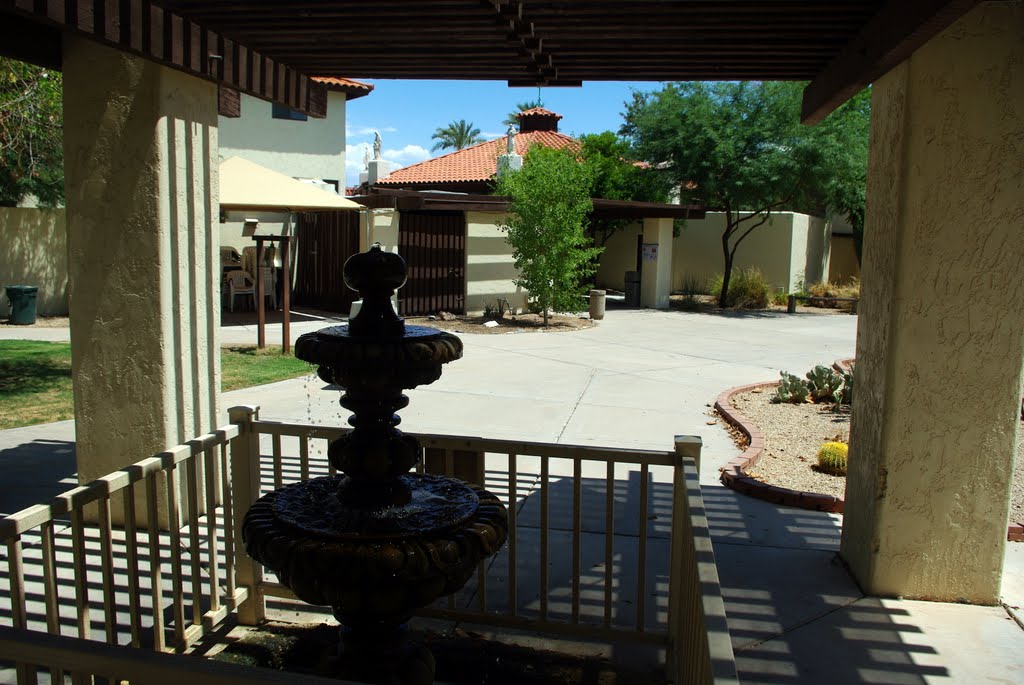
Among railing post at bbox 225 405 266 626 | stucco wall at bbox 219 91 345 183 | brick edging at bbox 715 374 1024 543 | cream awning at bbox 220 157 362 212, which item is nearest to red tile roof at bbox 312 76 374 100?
stucco wall at bbox 219 91 345 183

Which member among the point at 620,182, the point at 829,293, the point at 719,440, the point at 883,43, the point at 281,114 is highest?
the point at 281,114

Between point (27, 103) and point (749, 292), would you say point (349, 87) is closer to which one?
point (749, 292)

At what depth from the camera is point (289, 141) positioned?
23.8m

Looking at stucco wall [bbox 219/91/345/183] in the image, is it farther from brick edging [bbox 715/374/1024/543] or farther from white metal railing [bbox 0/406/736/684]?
white metal railing [bbox 0/406/736/684]

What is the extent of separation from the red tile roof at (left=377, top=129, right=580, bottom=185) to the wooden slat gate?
372 inches

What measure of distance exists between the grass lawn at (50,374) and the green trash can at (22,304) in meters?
2.58

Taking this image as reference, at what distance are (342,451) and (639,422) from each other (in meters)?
6.57

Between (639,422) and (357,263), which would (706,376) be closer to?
(639,422)

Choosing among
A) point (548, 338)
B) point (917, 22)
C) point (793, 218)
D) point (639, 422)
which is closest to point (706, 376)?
point (639, 422)

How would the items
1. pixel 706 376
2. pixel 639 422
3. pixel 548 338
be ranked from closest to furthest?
pixel 639 422, pixel 706 376, pixel 548 338

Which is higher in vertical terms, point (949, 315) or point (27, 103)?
point (27, 103)

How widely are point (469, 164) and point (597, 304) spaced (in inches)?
535

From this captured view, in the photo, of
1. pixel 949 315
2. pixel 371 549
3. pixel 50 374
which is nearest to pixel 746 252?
pixel 50 374

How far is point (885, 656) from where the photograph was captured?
4.14m
